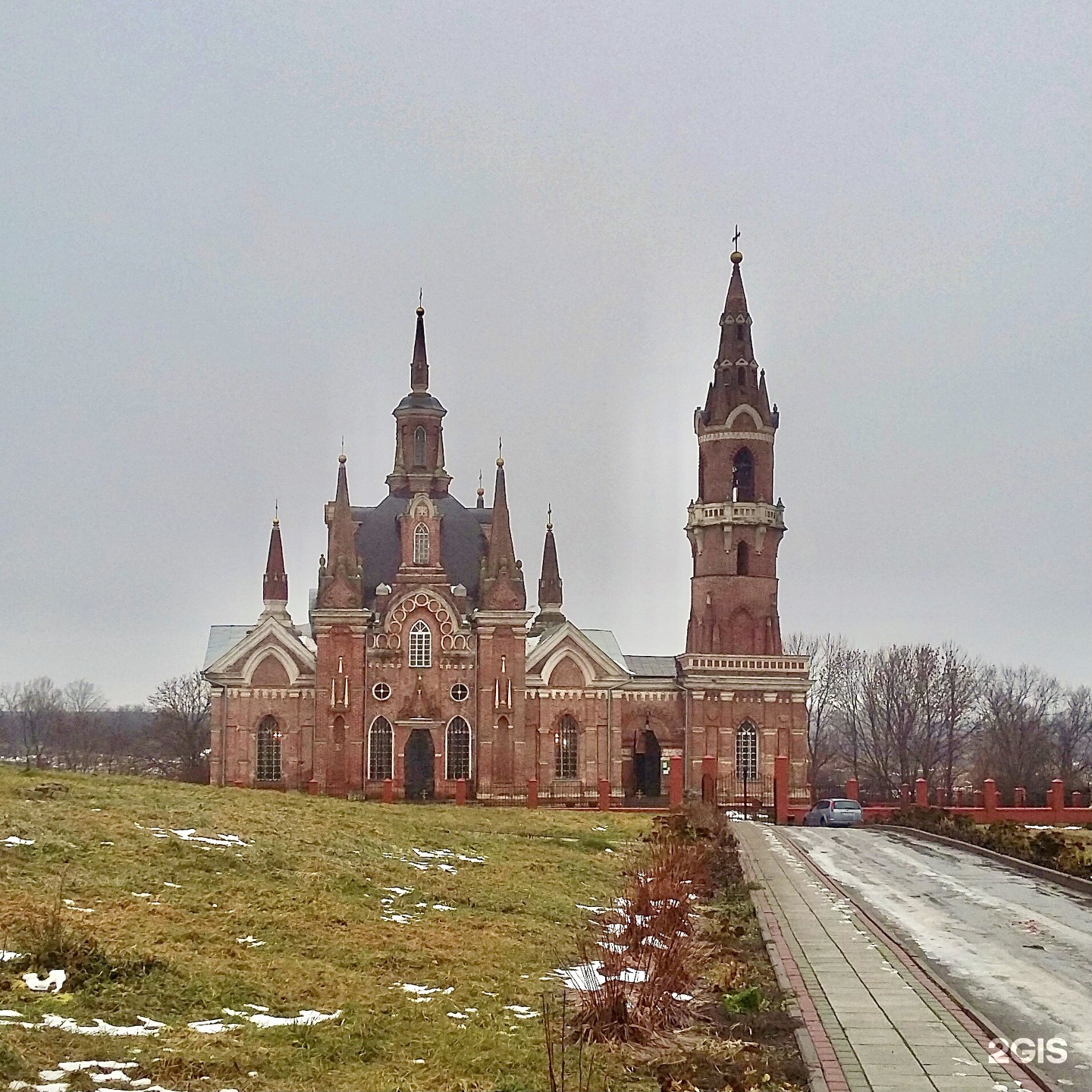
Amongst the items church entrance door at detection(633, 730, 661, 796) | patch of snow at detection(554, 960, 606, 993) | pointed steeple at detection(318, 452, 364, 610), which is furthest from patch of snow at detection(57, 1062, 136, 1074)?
church entrance door at detection(633, 730, 661, 796)

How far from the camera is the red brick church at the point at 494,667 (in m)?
52.8

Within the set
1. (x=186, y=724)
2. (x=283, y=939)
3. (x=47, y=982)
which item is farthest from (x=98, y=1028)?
(x=186, y=724)

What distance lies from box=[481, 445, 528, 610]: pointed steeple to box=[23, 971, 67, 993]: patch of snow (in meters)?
42.5

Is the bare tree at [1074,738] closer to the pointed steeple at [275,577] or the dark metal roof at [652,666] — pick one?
the dark metal roof at [652,666]

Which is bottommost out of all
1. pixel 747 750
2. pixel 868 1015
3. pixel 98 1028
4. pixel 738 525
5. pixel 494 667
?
Result: pixel 868 1015

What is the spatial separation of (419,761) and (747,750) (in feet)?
41.3

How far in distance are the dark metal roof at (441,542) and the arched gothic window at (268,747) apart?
5.85 meters

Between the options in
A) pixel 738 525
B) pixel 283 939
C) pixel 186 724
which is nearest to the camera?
pixel 283 939

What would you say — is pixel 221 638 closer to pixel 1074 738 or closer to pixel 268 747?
pixel 268 747

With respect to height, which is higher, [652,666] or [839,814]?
[652,666]

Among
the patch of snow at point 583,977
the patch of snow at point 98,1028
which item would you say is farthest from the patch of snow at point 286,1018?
the patch of snow at point 583,977

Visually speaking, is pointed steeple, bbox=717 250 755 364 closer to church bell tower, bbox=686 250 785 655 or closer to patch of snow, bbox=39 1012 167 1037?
church bell tower, bbox=686 250 785 655

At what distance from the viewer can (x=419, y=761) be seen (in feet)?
177

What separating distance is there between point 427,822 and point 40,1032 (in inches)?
694
